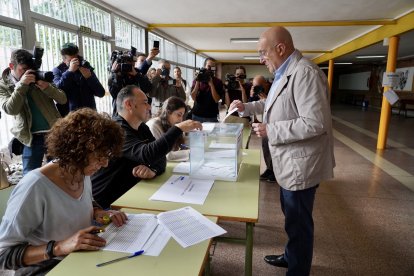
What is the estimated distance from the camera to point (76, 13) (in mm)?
3742

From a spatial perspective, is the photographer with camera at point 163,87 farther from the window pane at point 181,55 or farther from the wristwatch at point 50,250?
the window pane at point 181,55

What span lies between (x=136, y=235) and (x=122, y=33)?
4.71 m

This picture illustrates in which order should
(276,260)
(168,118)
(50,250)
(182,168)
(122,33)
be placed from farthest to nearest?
(122,33)
(168,118)
(276,260)
(182,168)
(50,250)

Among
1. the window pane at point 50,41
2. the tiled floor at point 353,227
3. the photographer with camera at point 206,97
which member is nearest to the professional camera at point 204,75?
the photographer with camera at point 206,97

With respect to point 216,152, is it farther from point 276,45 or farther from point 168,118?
point 276,45

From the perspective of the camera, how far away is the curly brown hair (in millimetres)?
974

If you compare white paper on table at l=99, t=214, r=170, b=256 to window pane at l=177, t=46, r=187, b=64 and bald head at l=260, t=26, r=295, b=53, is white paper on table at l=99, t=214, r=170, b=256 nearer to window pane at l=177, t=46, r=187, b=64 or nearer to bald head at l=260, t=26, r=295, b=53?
bald head at l=260, t=26, r=295, b=53

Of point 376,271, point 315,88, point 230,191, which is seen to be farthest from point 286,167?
point 376,271

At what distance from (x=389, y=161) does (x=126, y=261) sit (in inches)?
189

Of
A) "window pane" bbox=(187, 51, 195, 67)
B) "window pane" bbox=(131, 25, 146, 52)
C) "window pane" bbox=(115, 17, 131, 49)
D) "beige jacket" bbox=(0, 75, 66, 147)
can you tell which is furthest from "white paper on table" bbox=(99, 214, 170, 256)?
"window pane" bbox=(187, 51, 195, 67)

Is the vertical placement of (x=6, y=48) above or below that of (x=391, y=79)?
above

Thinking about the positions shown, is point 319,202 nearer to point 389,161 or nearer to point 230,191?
point 230,191

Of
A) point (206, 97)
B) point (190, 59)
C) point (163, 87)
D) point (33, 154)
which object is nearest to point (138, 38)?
point (163, 87)

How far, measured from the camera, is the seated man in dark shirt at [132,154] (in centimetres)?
155
